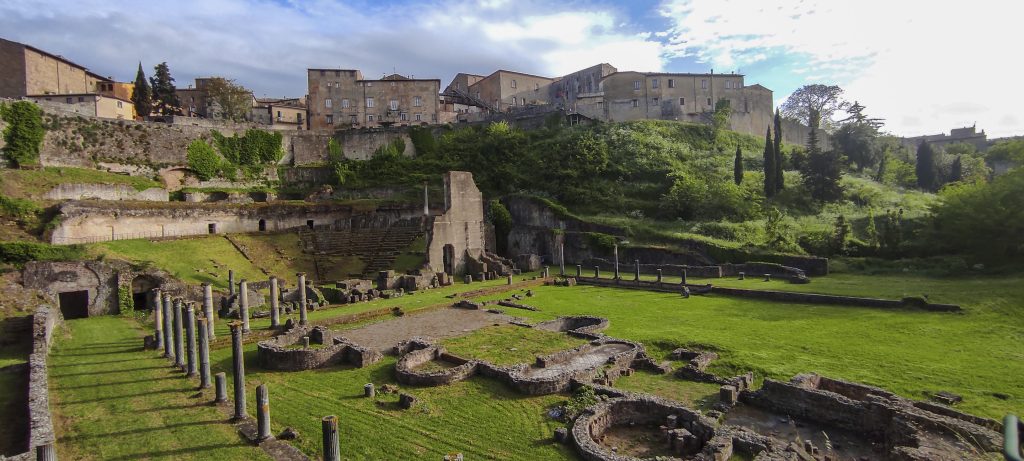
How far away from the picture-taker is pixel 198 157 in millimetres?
52688

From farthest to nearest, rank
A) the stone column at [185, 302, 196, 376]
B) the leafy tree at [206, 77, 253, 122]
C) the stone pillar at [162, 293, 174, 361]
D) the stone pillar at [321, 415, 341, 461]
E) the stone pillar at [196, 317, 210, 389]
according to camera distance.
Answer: the leafy tree at [206, 77, 253, 122] < the stone pillar at [162, 293, 174, 361] < the stone column at [185, 302, 196, 376] < the stone pillar at [196, 317, 210, 389] < the stone pillar at [321, 415, 341, 461]

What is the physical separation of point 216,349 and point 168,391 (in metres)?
5.71

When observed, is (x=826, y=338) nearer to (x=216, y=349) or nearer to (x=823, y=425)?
(x=823, y=425)

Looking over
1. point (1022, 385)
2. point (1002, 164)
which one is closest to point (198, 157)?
point (1022, 385)

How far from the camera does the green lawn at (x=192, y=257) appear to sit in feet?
102

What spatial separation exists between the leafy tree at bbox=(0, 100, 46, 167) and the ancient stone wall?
6544mm

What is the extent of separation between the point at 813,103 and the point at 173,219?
85.5 m

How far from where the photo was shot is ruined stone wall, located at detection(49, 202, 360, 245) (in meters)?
34.3

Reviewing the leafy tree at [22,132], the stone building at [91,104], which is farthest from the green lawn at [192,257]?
the stone building at [91,104]

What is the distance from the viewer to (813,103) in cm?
8219

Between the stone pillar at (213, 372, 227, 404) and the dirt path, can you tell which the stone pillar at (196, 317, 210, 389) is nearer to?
the stone pillar at (213, 372, 227, 404)

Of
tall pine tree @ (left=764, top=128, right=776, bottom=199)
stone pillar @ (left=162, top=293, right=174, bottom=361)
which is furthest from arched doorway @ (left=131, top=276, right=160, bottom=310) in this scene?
tall pine tree @ (left=764, top=128, right=776, bottom=199)

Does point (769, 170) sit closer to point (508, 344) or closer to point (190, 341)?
point (508, 344)

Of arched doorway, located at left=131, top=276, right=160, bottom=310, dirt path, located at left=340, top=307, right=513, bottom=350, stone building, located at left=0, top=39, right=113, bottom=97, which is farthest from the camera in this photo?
stone building, located at left=0, top=39, right=113, bottom=97
